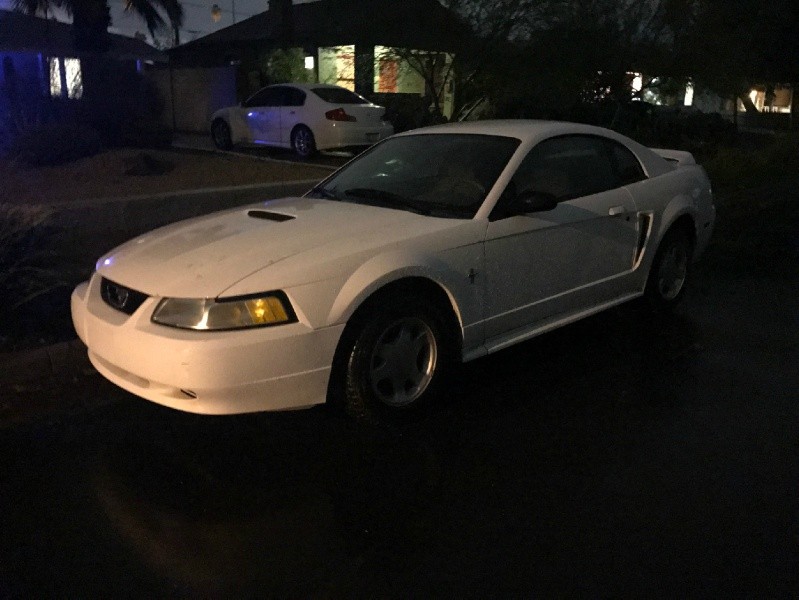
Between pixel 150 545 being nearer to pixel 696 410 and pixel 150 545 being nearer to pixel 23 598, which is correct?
pixel 23 598

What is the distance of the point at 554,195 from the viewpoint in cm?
495

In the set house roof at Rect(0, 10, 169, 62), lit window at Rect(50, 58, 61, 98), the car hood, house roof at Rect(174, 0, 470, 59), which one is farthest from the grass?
house roof at Rect(0, 10, 169, 62)

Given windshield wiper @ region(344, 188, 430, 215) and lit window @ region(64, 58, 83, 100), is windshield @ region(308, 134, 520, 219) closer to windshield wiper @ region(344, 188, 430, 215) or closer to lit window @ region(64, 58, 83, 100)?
windshield wiper @ region(344, 188, 430, 215)

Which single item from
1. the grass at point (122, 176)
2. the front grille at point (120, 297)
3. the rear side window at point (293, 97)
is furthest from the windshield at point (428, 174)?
the rear side window at point (293, 97)

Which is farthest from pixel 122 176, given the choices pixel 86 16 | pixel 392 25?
pixel 86 16

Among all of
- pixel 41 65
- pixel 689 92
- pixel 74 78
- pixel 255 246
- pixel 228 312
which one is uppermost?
pixel 41 65

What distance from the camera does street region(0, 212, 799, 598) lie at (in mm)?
2992

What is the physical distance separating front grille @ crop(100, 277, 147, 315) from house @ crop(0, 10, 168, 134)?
32.9 feet

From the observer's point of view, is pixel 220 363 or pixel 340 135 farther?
pixel 340 135

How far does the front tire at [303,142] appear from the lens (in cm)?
1395

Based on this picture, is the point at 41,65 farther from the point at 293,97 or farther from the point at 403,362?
the point at 403,362

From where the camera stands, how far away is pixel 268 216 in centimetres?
468

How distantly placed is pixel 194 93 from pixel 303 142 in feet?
22.8

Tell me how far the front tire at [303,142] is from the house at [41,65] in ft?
13.7
